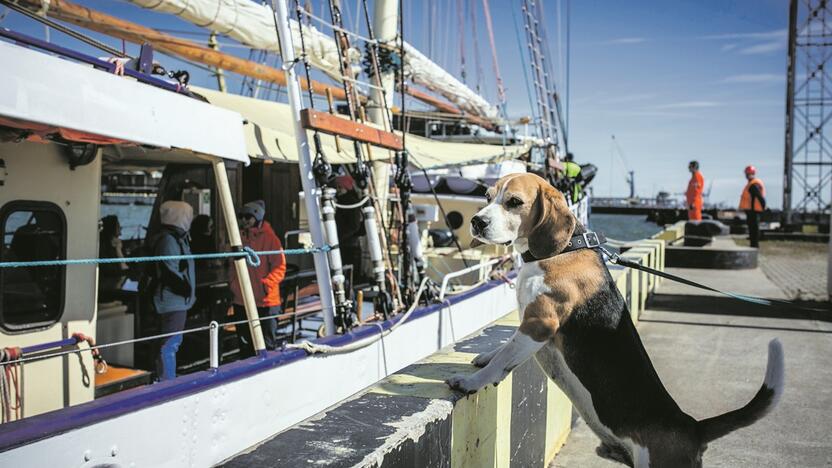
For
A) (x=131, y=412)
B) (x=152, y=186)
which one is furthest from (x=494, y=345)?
(x=152, y=186)

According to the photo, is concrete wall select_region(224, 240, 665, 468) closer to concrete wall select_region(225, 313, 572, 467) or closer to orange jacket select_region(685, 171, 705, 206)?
concrete wall select_region(225, 313, 572, 467)

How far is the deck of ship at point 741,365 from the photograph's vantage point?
477 cm

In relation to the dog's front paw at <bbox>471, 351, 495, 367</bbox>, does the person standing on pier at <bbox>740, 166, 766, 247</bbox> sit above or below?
above

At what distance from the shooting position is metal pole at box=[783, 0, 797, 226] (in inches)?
1092

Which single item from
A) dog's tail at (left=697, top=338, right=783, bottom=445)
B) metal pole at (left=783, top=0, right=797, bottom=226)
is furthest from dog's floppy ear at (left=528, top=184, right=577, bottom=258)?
metal pole at (left=783, top=0, right=797, bottom=226)

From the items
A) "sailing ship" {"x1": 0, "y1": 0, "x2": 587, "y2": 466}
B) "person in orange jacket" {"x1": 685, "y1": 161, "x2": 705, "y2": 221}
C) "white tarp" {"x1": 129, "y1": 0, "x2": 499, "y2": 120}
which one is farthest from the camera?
"person in orange jacket" {"x1": 685, "y1": 161, "x2": 705, "y2": 221}

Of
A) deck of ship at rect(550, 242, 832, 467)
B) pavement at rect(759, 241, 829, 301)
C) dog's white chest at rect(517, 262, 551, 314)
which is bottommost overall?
deck of ship at rect(550, 242, 832, 467)

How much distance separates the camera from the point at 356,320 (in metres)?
5.87

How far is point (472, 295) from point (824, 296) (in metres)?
7.78

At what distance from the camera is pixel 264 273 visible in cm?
648

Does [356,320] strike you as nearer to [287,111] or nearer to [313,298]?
[313,298]

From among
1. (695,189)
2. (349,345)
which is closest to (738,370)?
(349,345)

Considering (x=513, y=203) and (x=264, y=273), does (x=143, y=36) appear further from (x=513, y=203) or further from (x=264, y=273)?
(x=513, y=203)

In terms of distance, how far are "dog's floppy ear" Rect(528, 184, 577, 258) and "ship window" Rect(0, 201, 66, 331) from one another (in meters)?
3.75
